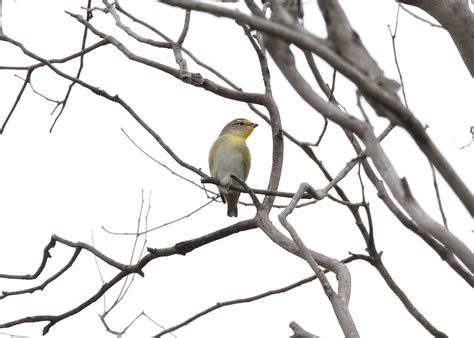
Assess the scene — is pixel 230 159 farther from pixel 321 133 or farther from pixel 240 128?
pixel 321 133

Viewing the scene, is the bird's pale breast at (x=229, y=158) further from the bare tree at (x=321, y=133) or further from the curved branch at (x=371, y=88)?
the curved branch at (x=371, y=88)

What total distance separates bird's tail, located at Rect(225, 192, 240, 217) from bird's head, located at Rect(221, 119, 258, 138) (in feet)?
2.98

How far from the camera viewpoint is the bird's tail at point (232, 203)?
6.70 metres

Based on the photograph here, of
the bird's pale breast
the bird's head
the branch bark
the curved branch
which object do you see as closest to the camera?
the curved branch

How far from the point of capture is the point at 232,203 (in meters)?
6.76

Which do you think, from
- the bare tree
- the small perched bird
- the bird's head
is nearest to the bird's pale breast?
the small perched bird

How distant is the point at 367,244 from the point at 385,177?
1.84 m

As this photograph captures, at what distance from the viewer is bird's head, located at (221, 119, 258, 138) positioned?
7535 millimetres

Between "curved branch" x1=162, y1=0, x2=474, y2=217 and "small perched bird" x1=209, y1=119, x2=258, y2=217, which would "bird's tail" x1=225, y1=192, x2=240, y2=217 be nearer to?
"small perched bird" x1=209, y1=119, x2=258, y2=217

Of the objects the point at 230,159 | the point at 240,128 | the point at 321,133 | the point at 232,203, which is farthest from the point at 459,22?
the point at 240,128

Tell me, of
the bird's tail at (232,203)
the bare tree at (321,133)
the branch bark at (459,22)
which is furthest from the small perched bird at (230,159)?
the branch bark at (459,22)

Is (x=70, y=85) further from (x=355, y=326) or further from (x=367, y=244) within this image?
(x=355, y=326)

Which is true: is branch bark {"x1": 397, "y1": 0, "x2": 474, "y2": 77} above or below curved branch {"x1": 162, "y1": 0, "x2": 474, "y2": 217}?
above

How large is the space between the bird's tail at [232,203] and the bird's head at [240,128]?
91cm
